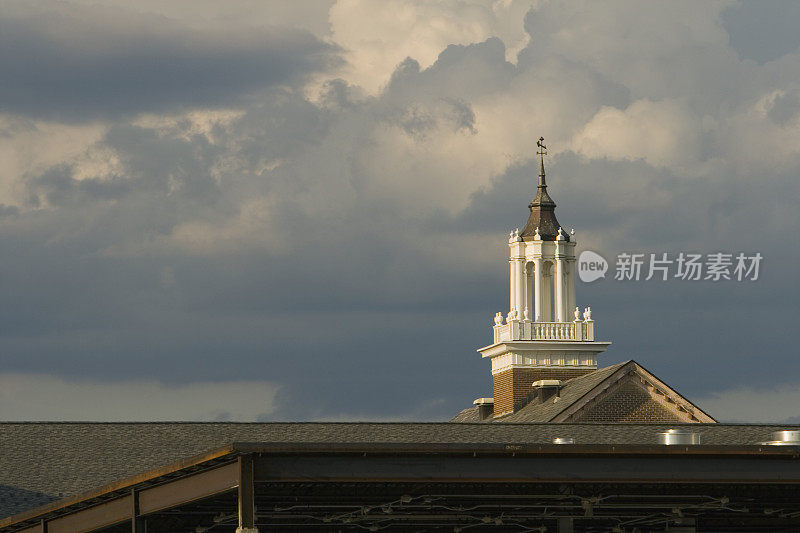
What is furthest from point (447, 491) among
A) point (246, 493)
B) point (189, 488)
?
point (246, 493)

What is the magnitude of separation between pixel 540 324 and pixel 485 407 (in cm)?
Result: 448

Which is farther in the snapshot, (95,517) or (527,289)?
(527,289)

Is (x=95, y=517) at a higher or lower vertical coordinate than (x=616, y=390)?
lower

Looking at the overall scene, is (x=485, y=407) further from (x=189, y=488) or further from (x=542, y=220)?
(x=189, y=488)

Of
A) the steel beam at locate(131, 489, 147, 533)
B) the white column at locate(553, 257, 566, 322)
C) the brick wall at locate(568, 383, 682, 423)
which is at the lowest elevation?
the steel beam at locate(131, 489, 147, 533)

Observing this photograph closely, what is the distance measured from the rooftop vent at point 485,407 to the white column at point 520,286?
3960 millimetres

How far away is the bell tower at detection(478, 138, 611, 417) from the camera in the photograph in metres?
73.1

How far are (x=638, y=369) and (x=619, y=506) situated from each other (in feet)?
102

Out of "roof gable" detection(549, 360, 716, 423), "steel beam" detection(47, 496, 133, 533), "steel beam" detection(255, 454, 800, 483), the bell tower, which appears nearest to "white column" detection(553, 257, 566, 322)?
the bell tower

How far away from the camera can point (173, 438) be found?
43.7 metres

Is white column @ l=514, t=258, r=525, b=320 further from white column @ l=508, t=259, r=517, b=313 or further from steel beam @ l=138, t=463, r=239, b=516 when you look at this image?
steel beam @ l=138, t=463, r=239, b=516

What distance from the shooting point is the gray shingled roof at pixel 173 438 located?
40.6 metres

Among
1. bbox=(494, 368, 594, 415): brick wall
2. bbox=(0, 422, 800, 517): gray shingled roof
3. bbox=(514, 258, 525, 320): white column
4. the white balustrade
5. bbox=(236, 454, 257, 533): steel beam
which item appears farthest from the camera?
bbox=(514, 258, 525, 320): white column

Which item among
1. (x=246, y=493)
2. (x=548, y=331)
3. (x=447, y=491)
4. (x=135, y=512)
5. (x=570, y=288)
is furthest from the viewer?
(x=570, y=288)
